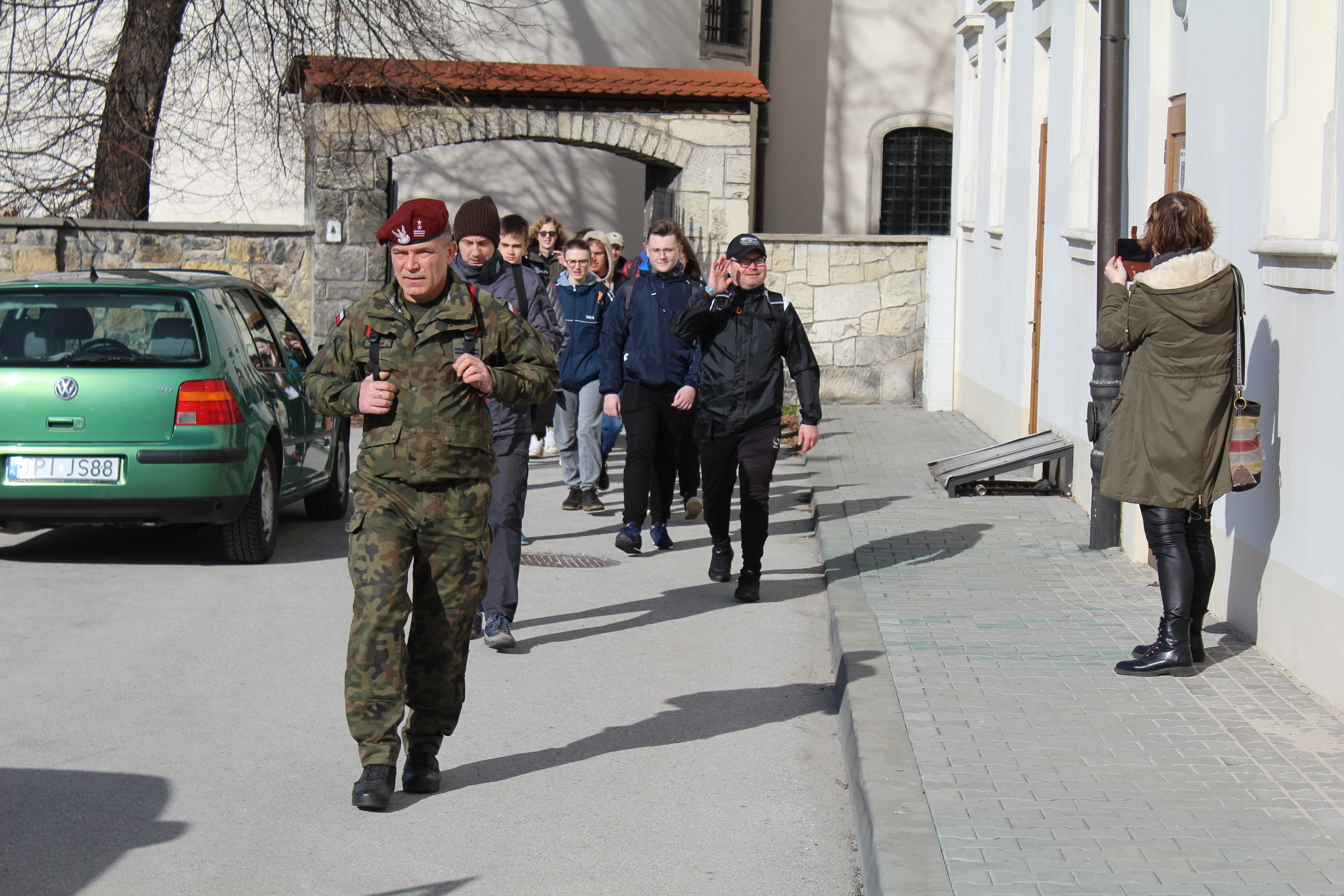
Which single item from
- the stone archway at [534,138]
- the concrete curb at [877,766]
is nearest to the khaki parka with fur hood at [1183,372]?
the concrete curb at [877,766]

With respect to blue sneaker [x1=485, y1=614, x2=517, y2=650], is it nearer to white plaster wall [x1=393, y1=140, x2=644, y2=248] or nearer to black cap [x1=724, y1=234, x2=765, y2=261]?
black cap [x1=724, y1=234, x2=765, y2=261]

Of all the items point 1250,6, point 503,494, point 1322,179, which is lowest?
point 503,494

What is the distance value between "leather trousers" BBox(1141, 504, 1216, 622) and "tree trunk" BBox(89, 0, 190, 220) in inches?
559

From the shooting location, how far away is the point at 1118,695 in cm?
579

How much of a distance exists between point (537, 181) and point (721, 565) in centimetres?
1612

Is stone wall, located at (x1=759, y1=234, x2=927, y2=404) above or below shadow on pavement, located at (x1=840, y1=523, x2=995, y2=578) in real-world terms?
above

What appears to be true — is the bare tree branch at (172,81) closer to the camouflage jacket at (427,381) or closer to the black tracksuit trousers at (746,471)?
the black tracksuit trousers at (746,471)

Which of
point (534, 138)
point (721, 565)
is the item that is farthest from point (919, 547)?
point (534, 138)

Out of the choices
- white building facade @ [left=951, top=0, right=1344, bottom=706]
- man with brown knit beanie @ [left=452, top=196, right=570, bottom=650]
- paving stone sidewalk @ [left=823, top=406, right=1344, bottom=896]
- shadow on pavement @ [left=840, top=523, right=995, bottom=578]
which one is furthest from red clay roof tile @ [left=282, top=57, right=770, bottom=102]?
man with brown knit beanie @ [left=452, top=196, right=570, bottom=650]

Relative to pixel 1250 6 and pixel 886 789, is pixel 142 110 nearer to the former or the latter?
pixel 1250 6

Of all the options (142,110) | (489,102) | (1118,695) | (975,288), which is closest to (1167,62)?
(1118,695)

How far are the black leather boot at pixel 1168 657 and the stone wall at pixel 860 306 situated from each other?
39.7ft

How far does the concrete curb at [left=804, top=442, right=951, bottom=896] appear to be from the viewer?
3.97m

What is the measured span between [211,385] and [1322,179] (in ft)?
18.4
